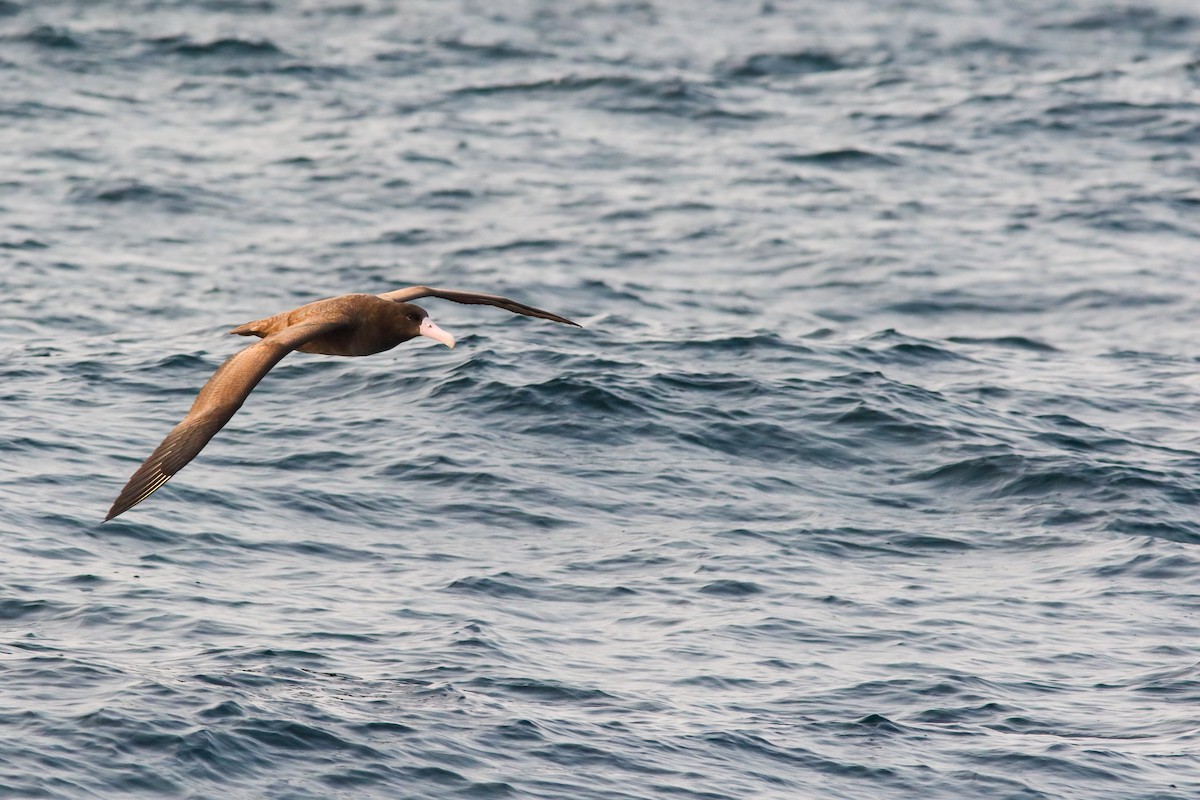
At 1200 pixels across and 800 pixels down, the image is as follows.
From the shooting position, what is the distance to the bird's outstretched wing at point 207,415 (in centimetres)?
1120

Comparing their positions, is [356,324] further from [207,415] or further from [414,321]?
[207,415]

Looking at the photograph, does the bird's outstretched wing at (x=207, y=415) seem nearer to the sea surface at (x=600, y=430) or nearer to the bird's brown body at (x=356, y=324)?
the bird's brown body at (x=356, y=324)

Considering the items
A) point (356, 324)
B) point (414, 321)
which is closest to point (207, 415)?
point (356, 324)

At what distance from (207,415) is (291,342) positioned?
114 cm

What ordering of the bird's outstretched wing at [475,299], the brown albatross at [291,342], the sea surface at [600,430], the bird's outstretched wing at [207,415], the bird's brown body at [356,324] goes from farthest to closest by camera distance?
the bird's outstretched wing at [475,299], the bird's brown body at [356,324], the sea surface at [600,430], the brown albatross at [291,342], the bird's outstretched wing at [207,415]

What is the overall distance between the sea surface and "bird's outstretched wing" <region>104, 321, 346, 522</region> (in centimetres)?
227

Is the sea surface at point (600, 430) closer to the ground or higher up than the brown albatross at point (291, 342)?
closer to the ground

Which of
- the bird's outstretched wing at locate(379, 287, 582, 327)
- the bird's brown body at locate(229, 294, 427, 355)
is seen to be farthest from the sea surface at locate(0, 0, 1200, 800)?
the bird's outstretched wing at locate(379, 287, 582, 327)

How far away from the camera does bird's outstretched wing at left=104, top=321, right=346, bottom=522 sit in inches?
441

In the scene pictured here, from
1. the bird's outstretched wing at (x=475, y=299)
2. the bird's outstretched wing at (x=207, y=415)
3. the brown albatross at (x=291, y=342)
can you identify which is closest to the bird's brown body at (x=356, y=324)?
the brown albatross at (x=291, y=342)

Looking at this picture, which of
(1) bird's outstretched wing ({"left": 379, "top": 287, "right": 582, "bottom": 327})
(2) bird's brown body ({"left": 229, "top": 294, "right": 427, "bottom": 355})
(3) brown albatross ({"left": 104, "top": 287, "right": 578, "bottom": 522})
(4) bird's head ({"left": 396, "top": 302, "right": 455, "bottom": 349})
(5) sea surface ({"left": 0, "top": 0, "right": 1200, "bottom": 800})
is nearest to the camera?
(3) brown albatross ({"left": 104, "top": 287, "right": 578, "bottom": 522})

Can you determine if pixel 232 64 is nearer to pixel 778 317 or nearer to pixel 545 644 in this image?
pixel 778 317

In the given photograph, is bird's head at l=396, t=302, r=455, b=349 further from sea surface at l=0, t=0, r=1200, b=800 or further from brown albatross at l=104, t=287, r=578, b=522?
sea surface at l=0, t=0, r=1200, b=800

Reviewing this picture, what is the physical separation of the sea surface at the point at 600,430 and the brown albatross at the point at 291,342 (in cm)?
236
